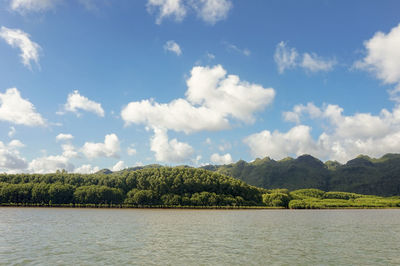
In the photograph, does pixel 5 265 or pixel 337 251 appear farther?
pixel 337 251

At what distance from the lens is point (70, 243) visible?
74.4 metres

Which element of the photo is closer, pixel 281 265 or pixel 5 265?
pixel 5 265

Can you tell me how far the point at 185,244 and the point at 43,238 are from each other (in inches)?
1494

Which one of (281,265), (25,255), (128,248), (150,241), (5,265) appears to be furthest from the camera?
(150,241)

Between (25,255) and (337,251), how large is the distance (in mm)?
63907

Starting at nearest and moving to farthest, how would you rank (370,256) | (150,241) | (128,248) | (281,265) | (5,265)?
1. (5,265)
2. (281,265)
3. (370,256)
4. (128,248)
5. (150,241)

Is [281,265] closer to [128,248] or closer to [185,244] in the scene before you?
[185,244]

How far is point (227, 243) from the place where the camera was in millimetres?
78312

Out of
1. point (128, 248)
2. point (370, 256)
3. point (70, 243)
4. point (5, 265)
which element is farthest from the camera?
point (70, 243)

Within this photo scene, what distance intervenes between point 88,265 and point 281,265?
32418 mm

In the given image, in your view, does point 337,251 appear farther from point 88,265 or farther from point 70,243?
point 70,243

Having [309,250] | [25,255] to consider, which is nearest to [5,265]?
[25,255]

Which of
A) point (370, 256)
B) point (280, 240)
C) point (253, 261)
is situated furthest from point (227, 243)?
point (370, 256)

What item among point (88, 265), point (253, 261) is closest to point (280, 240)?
point (253, 261)
